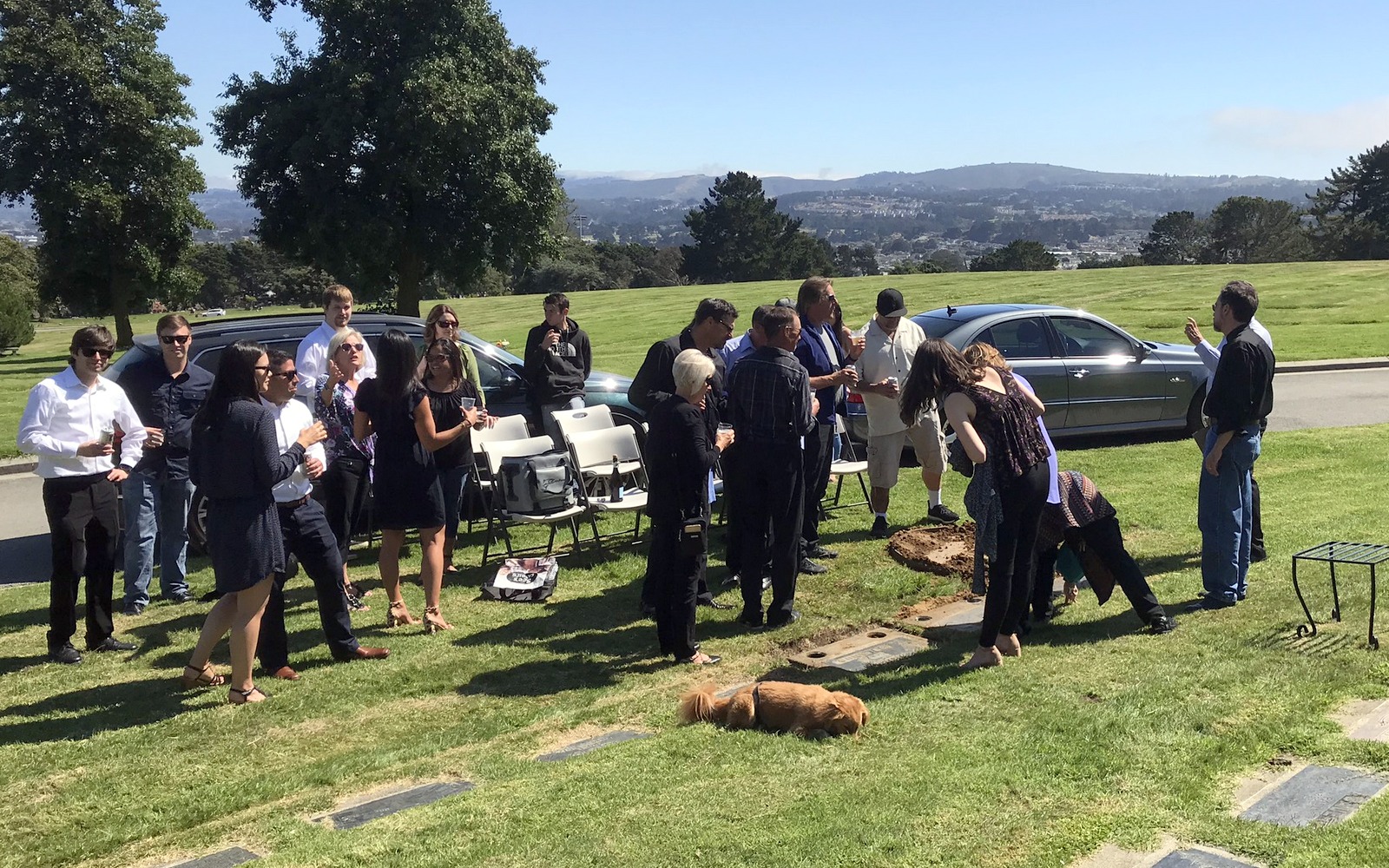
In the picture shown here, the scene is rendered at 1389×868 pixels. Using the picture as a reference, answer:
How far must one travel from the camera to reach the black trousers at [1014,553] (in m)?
5.81

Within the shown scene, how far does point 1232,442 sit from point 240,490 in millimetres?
5591

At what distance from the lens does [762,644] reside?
265 inches

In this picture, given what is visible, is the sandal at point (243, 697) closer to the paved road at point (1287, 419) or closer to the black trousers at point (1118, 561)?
the paved road at point (1287, 419)

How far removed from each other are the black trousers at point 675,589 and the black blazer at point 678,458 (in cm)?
10

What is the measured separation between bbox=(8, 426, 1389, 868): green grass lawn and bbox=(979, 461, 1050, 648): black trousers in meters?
0.28

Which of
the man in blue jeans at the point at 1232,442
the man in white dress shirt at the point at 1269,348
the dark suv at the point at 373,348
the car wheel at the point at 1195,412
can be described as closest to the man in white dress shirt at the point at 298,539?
the dark suv at the point at 373,348

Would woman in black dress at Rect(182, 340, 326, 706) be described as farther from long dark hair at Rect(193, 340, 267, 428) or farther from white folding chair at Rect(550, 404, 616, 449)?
white folding chair at Rect(550, 404, 616, 449)

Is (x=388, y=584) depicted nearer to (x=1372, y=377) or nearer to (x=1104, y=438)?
(x=1104, y=438)

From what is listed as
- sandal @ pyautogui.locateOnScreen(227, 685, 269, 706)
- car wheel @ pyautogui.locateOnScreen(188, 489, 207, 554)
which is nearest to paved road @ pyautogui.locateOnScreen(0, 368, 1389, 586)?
car wheel @ pyautogui.locateOnScreen(188, 489, 207, 554)

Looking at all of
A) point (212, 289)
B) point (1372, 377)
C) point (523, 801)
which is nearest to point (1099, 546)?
point (523, 801)

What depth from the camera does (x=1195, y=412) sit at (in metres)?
12.4

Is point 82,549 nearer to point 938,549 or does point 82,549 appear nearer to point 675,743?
point 675,743

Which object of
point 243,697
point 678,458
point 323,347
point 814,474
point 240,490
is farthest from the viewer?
point 323,347

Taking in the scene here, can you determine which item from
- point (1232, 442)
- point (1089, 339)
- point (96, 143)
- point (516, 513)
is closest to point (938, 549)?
point (1232, 442)
